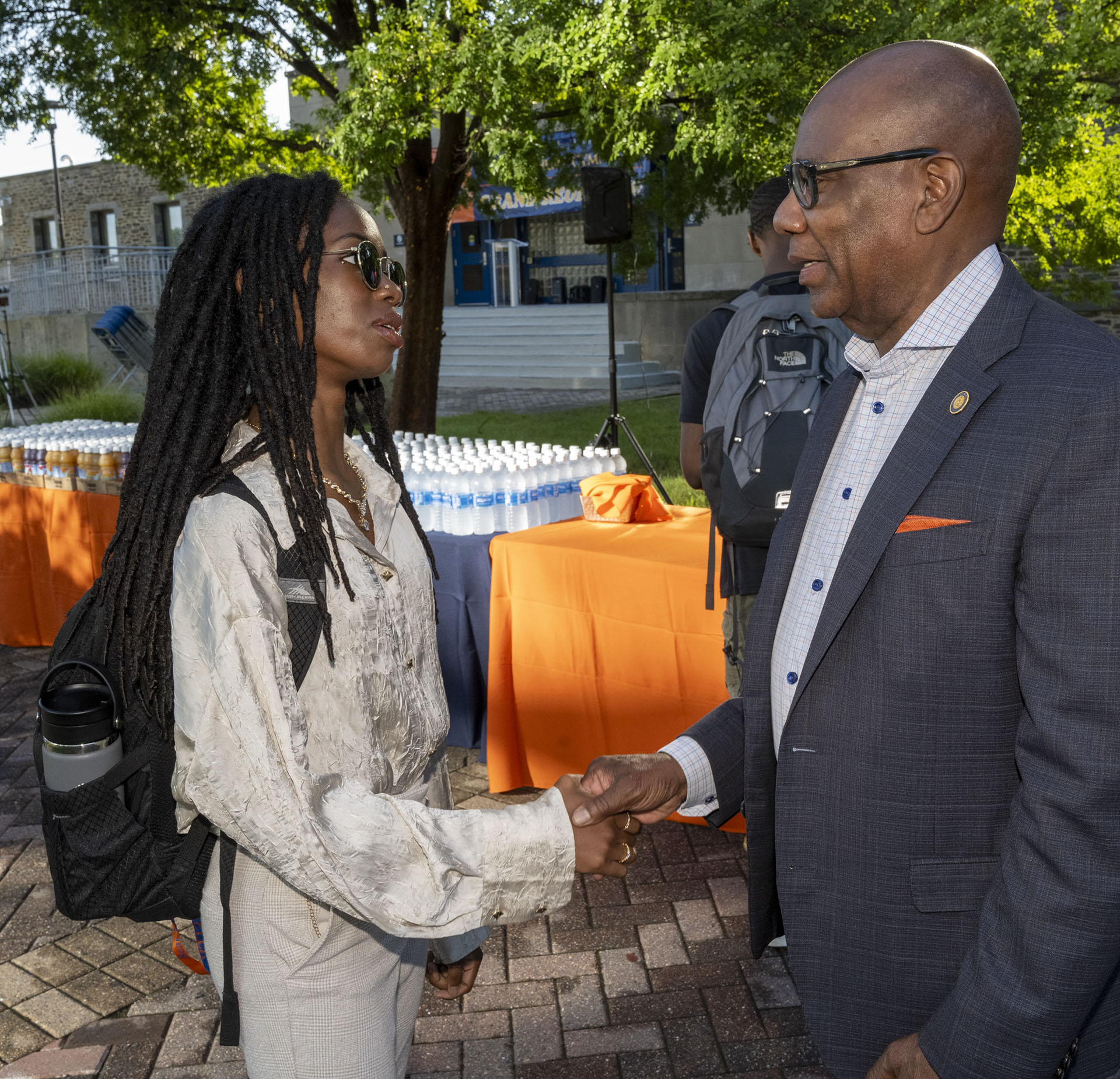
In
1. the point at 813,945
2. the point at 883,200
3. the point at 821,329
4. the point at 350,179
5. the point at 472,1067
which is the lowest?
the point at 472,1067

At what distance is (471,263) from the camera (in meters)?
31.1

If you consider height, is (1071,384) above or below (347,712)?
above

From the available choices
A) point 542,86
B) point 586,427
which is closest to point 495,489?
point 542,86

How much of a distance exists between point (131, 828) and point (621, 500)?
3.46m

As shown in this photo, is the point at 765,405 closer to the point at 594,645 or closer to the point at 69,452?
the point at 594,645

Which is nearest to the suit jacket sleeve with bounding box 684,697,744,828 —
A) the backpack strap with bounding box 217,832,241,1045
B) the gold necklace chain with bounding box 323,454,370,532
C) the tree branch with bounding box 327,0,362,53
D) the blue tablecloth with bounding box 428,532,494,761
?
the gold necklace chain with bounding box 323,454,370,532

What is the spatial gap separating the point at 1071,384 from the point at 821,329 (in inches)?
83.1

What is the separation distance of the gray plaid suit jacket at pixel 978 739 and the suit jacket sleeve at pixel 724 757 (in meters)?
0.28

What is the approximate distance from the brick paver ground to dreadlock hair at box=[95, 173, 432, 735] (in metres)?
1.97

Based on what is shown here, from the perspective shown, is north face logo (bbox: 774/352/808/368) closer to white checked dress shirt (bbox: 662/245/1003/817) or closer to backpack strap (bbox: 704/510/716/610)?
backpack strap (bbox: 704/510/716/610)

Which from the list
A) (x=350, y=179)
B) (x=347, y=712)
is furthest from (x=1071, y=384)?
(x=350, y=179)

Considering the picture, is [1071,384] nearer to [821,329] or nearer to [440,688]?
[440,688]

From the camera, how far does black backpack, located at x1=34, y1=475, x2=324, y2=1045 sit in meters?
1.57

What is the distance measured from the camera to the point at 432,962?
6.67 feet
